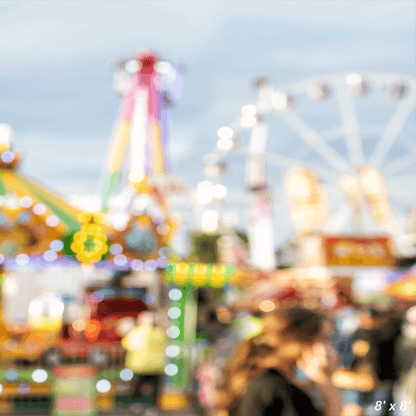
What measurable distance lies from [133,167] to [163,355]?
9.12 meters

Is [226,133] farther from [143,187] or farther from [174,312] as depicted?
[174,312]

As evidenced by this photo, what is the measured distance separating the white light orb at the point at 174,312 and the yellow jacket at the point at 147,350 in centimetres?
159

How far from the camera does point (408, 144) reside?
58.6ft

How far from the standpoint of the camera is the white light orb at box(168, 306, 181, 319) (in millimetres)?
9742

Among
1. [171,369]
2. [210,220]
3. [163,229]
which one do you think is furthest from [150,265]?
[210,220]

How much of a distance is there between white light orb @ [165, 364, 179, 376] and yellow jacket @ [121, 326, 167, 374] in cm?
130

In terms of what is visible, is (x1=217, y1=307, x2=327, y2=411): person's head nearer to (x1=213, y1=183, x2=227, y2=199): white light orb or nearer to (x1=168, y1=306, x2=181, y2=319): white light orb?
(x1=168, y1=306, x2=181, y2=319): white light orb

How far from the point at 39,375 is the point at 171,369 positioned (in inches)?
86.7

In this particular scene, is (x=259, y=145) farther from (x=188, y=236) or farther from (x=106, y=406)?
(x=106, y=406)

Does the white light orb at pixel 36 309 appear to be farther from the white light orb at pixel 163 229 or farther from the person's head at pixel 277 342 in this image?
the person's head at pixel 277 342

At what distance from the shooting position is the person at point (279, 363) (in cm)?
212

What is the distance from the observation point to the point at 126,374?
8.79 m

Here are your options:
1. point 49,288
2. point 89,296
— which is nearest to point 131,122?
point 49,288


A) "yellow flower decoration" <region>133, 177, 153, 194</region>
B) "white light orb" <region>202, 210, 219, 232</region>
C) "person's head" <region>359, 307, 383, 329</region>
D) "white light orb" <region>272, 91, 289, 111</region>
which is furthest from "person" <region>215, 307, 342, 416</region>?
"white light orb" <region>202, 210, 219, 232</region>
